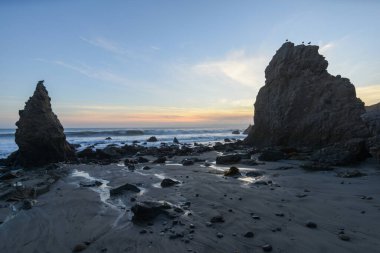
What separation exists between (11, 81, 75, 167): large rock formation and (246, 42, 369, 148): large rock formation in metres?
15.4

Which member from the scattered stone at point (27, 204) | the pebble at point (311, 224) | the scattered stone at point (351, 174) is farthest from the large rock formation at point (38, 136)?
the pebble at point (311, 224)

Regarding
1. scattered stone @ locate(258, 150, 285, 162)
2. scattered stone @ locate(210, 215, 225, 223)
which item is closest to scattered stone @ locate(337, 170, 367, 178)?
scattered stone @ locate(258, 150, 285, 162)

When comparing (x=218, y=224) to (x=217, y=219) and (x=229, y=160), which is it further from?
(x=229, y=160)

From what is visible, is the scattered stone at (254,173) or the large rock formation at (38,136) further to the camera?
the large rock formation at (38,136)

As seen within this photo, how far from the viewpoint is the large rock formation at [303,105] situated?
1976 centimetres

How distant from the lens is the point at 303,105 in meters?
23.4

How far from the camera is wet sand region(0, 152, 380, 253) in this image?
18.8 feet

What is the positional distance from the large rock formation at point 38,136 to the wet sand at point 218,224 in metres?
10.6

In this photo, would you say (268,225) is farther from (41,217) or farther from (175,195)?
(41,217)

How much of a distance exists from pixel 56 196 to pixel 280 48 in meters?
22.8

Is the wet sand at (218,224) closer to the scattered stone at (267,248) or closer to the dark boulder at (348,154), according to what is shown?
the scattered stone at (267,248)

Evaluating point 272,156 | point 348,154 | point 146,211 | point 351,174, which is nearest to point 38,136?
point 272,156

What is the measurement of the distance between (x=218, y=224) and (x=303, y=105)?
18546mm

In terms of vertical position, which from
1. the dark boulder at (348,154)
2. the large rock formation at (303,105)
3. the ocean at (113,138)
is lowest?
the ocean at (113,138)
